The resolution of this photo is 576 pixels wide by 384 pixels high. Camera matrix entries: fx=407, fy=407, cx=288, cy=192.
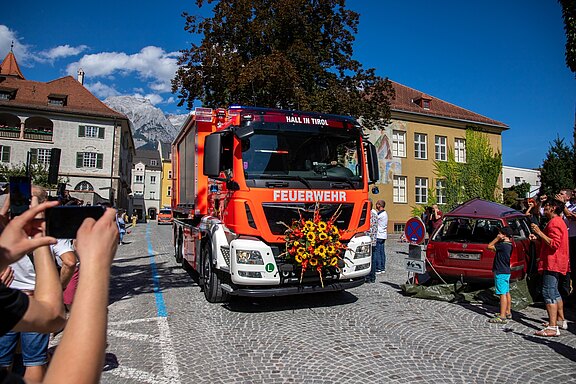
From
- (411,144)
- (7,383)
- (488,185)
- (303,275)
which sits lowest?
(303,275)

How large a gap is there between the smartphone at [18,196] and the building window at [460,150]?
37225 millimetres

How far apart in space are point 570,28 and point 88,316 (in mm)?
19582

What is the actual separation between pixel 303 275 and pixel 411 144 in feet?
97.0

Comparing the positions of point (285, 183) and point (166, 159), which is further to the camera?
point (166, 159)

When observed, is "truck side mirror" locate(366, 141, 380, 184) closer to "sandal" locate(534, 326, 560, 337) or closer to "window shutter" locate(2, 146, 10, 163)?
"sandal" locate(534, 326, 560, 337)

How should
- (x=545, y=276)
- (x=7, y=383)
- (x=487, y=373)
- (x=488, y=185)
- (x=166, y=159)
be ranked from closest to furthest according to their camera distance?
(x=7, y=383)
(x=487, y=373)
(x=545, y=276)
(x=488, y=185)
(x=166, y=159)

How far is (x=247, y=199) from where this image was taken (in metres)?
6.18

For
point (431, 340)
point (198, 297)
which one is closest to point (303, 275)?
point (431, 340)

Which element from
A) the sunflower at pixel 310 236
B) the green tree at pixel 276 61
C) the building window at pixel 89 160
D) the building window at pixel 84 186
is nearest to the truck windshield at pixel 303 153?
the sunflower at pixel 310 236

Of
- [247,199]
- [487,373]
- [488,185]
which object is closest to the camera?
[487,373]

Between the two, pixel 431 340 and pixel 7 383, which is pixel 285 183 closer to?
pixel 431 340

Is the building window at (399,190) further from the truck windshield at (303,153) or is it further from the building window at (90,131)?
the building window at (90,131)

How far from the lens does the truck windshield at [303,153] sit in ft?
21.5

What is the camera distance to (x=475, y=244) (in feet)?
25.2
